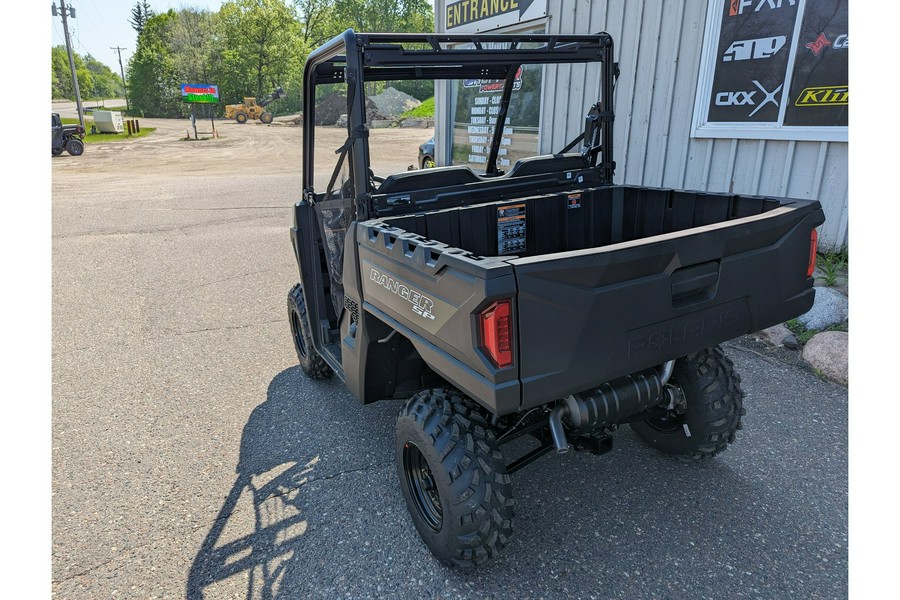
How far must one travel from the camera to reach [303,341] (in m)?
4.19

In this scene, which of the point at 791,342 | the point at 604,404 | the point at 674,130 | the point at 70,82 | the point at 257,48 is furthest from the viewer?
the point at 70,82

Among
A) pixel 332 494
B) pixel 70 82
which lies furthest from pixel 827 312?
pixel 70 82

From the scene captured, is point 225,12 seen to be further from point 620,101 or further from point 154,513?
point 154,513

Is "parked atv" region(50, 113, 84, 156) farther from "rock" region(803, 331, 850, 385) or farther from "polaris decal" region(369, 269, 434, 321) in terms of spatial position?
"rock" region(803, 331, 850, 385)

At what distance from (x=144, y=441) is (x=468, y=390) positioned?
8.16ft

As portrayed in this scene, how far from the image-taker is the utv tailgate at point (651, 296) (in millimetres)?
1858

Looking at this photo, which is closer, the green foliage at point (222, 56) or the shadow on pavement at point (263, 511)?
the shadow on pavement at point (263, 511)

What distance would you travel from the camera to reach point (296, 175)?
16875 mm

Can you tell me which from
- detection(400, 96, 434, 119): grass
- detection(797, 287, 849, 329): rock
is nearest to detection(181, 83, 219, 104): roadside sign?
detection(400, 96, 434, 119): grass

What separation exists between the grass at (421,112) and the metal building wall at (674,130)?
32.9 metres

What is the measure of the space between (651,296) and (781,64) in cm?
440

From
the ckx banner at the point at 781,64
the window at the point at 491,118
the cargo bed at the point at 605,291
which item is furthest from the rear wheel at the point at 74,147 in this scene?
the cargo bed at the point at 605,291

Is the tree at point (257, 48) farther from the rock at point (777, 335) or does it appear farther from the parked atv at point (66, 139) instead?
the rock at point (777, 335)

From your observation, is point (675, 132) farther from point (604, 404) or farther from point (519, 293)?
point (519, 293)
